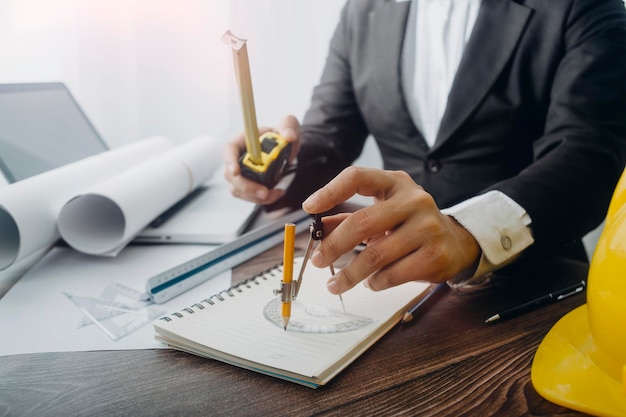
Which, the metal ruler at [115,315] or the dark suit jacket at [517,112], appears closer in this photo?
the metal ruler at [115,315]

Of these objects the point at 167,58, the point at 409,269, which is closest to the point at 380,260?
the point at 409,269

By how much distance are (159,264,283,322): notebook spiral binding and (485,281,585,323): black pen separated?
0.25m

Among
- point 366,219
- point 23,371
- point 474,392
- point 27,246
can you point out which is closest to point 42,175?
point 27,246

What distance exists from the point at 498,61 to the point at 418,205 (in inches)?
17.7

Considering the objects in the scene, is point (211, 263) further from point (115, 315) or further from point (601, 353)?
point (601, 353)

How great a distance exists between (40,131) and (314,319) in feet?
2.03

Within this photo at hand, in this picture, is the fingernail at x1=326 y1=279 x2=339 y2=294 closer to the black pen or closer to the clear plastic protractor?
the clear plastic protractor

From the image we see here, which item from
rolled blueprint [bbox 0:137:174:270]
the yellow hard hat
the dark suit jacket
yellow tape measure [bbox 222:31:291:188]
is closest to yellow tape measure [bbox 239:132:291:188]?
yellow tape measure [bbox 222:31:291:188]

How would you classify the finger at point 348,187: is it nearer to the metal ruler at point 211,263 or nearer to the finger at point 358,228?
the finger at point 358,228

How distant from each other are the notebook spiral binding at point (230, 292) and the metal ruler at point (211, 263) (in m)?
0.06

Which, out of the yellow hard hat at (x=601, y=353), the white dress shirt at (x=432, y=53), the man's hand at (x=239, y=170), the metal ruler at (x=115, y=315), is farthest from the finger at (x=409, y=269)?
the white dress shirt at (x=432, y=53)

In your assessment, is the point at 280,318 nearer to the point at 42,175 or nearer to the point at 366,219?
the point at 366,219

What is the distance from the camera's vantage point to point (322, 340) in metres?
0.47

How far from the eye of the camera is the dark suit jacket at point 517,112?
688mm
